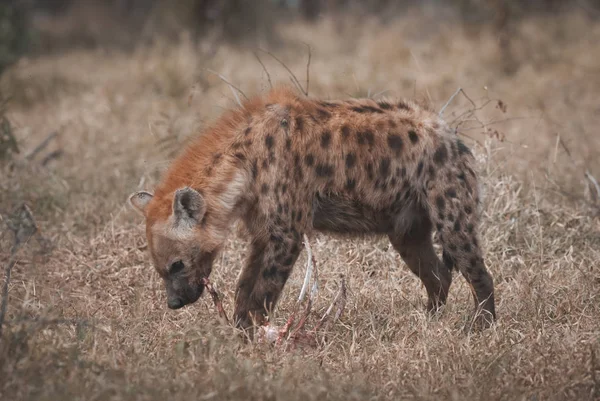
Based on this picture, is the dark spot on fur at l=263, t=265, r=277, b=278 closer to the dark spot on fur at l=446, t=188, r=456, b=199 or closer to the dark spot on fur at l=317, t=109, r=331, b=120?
the dark spot on fur at l=317, t=109, r=331, b=120

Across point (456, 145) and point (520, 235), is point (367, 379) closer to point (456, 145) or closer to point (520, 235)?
point (456, 145)

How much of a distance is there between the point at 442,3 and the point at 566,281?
11.6 m

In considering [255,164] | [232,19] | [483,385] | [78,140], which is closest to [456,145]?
[255,164]

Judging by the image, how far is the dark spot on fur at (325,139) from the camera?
13.8 feet

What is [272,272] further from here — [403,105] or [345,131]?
[403,105]

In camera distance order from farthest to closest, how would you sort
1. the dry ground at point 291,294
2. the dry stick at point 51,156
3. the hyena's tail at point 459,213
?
the dry stick at point 51,156, the hyena's tail at point 459,213, the dry ground at point 291,294

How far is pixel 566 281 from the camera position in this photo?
15.4 ft

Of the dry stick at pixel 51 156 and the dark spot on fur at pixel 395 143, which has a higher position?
the dark spot on fur at pixel 395 143

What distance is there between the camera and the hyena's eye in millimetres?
4012

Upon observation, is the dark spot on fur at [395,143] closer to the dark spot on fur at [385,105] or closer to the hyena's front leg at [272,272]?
the dark spot on fur at [385,105]

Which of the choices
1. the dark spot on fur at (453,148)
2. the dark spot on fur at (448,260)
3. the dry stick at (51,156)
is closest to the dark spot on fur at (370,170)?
the dark spot on fur at (453,148)

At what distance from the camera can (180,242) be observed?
398 centimetres

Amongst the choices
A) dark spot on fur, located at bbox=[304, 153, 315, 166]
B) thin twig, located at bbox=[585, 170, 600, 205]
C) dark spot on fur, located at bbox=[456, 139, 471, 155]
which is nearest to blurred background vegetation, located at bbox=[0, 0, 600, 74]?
thin twig, located at bbox=[585, 170, 600, 205]

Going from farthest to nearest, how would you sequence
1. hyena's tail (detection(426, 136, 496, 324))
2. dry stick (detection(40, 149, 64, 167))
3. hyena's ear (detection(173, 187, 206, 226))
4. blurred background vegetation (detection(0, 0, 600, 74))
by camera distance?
blurred background vegetation (detection(0, 0, 600, 74)) → dry stick (detection(40, 149, 64, 167)) → hyena's tail (detection(426, 136, 496, 324)) → hyena's ear (detection(173, 187, 206, 226))
